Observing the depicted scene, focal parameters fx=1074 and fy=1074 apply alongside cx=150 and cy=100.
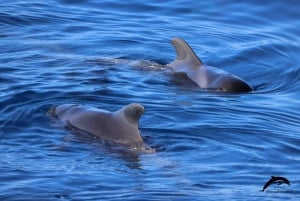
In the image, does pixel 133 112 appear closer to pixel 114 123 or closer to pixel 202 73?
pixel 114 123

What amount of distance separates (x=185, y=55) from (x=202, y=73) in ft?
1.51

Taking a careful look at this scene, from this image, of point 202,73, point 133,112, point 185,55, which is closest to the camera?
point 133,112

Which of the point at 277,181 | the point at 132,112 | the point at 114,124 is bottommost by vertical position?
the point at 277,181

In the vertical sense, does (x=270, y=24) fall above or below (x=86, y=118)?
above

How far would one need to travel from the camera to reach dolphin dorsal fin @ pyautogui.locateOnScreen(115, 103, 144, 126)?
9.52 m

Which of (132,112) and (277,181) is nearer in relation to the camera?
(277,181)

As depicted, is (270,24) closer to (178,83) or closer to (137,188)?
(178,83)

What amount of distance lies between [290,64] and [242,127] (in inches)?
146

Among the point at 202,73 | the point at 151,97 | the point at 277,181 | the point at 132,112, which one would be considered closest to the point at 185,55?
the point at 202,73

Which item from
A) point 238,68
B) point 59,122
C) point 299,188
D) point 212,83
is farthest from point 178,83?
point 299,188

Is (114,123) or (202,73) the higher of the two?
(202,73)

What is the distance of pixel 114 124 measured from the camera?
9820mm

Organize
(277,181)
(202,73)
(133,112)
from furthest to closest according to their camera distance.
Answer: (202,73), (133,112), (277,181)

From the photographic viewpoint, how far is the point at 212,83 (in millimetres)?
12750
